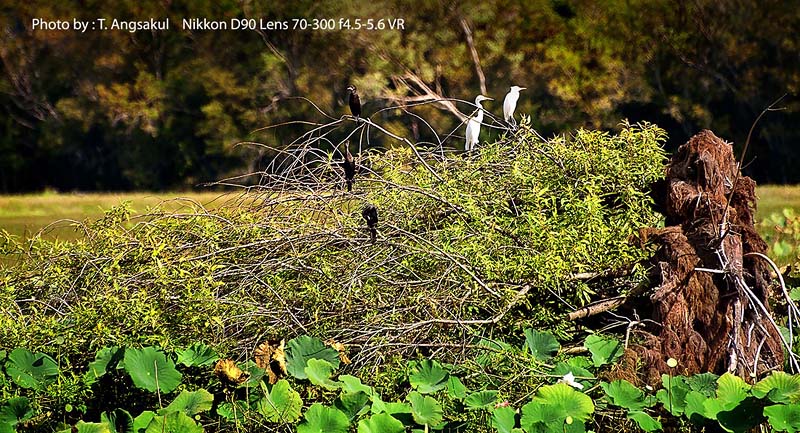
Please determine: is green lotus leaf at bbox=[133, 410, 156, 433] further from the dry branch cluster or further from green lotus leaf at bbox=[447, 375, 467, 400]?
green lotus leaf at bbox=[447, 375, 467, 400]

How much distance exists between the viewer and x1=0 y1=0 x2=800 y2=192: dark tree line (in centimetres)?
2314

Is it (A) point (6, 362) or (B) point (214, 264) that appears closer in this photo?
(A) point (6, 362)

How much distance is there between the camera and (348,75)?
25.0 m

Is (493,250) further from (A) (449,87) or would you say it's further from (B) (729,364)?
(A) (449,87)

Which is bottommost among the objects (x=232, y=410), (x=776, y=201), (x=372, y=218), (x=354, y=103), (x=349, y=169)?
(x=776, y=201)

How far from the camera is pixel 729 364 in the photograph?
3900 mm

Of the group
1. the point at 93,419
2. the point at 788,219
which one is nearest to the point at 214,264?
the point at 93,419

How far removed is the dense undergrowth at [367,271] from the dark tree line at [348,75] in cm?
1606

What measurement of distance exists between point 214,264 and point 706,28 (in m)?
21.4

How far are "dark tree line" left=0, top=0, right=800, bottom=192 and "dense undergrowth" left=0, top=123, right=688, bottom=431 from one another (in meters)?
16.1

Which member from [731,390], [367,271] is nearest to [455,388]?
[367,271]

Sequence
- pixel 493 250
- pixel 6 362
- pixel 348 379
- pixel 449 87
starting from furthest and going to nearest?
pixel 449 87 → pixel 493 250 → pixel 6 362 → pixel 348 379

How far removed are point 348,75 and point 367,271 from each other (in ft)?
69.6

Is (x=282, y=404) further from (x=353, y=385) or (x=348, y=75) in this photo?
(x=348, y=75)
